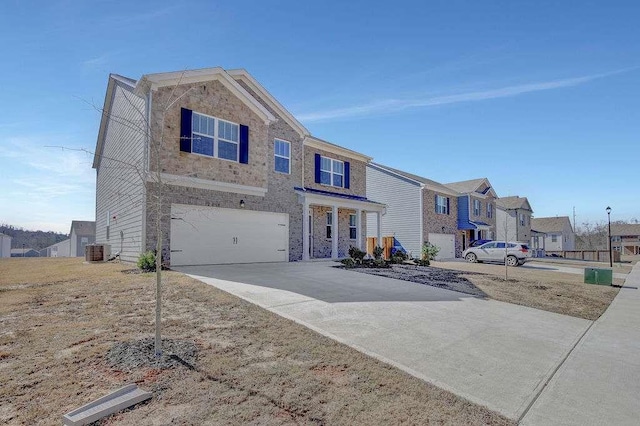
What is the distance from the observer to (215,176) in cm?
1323

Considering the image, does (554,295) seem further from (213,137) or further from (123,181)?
(123,181)

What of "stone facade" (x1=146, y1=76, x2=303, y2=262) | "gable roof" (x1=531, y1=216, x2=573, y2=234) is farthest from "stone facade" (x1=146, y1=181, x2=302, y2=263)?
"gable roof" (x1=531, y1=216, x2=573, y2=234)

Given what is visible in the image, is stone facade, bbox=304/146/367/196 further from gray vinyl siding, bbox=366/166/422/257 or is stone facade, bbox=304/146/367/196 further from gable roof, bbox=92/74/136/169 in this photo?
gable roof, bbox=92/74/136/169

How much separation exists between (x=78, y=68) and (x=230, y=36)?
4675 millimetres

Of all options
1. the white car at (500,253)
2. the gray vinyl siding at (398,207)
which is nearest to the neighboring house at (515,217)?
the white car at (500,253)

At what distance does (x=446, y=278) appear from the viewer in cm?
1263

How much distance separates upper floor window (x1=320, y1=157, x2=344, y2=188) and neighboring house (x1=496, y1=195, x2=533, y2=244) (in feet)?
89.8

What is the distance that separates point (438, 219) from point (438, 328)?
22.7m

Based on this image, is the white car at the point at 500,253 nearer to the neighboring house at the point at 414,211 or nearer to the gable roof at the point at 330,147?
the neighboring house at the point at 414,211

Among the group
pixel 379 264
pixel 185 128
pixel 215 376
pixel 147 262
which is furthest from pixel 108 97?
pixel 215 376

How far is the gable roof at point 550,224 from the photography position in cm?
5381

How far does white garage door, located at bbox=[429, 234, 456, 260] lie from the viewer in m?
26.9

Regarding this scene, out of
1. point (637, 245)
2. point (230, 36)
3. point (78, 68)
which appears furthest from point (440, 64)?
point (637, 245)

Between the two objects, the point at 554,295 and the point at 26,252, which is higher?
the point at 554,295
